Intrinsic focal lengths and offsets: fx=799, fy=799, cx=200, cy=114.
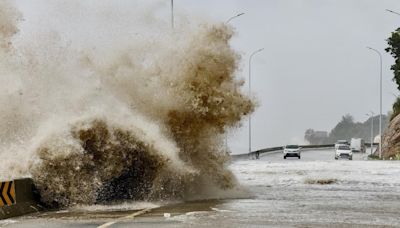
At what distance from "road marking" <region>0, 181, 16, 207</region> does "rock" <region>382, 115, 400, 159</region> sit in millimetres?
61586

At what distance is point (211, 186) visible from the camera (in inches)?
852

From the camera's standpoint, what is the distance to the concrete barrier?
602 inches

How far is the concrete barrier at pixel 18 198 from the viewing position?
1529 centimetres

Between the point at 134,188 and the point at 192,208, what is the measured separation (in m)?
2.71

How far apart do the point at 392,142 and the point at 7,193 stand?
6665 centimetres

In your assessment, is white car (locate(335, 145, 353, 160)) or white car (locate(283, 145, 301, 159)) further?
white car (locate(283, 145, 301, 159))

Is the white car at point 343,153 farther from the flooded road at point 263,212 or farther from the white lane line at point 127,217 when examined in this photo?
the white lane line at point 127,217

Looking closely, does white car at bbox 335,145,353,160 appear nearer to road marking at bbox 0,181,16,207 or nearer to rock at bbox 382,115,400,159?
rock at bbox 382,115,400,159

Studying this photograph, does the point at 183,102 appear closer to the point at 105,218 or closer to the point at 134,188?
the point at 134,188

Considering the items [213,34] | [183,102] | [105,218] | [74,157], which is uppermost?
[213,34]

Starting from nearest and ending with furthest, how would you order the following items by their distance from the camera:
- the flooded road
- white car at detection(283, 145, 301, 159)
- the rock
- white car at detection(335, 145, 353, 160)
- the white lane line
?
the white lane line → the flooded road → white car at detection(335, 145, 353, 160) → white car at detection(283, 145, 301, 159) → the rock

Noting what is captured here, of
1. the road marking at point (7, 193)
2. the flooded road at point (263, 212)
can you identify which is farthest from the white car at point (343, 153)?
the road marking at point (7, 193)

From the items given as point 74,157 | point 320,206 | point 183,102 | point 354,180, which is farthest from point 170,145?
point 354,180

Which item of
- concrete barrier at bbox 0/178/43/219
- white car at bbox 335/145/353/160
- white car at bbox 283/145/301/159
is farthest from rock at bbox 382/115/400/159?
concrete barrier at bbox 0/178/43/219
